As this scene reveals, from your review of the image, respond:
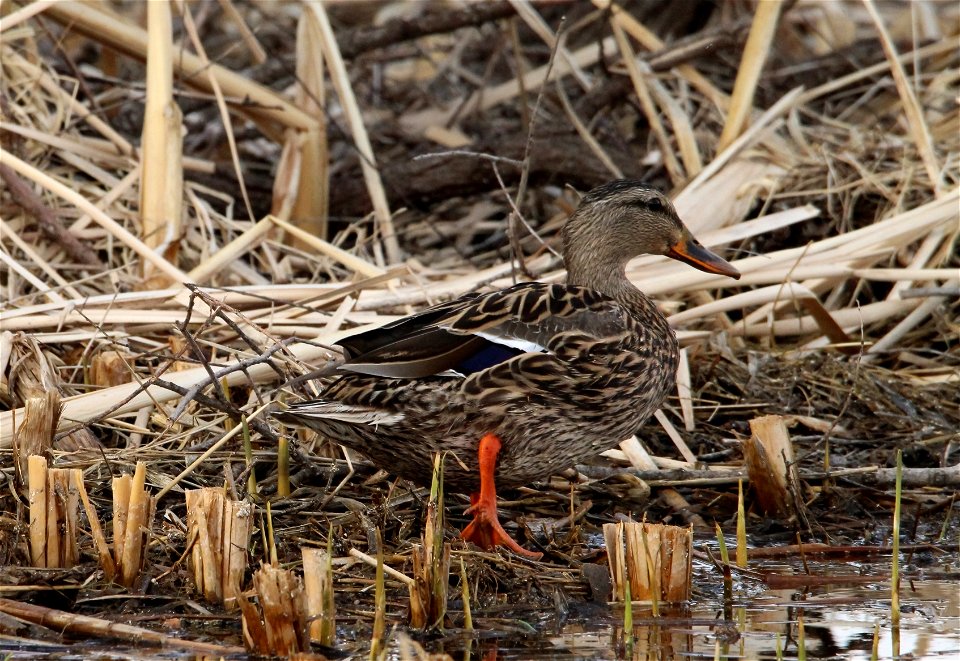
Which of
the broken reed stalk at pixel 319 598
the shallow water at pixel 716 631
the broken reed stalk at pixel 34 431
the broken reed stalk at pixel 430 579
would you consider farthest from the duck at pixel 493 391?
the broken reed stalk at pixel 319 598

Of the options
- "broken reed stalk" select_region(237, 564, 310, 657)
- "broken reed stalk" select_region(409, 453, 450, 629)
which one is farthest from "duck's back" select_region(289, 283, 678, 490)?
"broken reed stalk" select_region(237, 564, 310, 657)

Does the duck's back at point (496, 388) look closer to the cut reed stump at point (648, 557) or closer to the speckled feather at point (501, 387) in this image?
the speckled feather at point (501, 387)

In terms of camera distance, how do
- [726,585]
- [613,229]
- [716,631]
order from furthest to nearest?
[613,229]
[726,585]
[716,631]

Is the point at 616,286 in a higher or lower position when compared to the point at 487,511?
higher

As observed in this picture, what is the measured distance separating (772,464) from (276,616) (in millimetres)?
2080

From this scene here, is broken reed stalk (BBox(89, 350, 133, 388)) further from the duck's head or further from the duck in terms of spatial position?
the duck's head

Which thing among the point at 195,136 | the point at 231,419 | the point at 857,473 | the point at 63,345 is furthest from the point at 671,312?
the point at 195,136

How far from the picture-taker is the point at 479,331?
13.6 ft

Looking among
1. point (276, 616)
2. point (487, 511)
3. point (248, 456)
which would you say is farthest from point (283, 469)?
point (276, 616)

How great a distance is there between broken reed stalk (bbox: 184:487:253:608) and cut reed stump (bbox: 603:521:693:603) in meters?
0.95

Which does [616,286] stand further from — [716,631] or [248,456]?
[716,631]

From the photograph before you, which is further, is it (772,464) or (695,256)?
(695,256)

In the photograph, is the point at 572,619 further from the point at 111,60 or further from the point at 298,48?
the point at 111,60

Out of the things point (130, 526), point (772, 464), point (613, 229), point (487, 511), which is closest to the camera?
point (130, 526)
